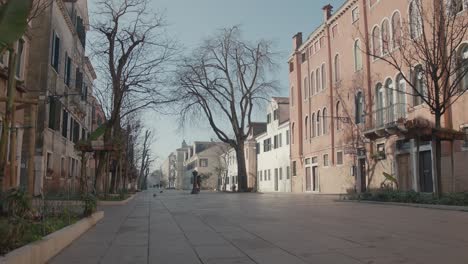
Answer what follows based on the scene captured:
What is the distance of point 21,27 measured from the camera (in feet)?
17.6

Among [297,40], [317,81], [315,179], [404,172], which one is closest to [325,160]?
[315,179]

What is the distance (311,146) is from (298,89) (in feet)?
22.7

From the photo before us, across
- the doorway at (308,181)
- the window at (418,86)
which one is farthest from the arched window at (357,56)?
the doorway at (308,181)

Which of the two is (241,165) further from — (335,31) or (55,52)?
(55,52)

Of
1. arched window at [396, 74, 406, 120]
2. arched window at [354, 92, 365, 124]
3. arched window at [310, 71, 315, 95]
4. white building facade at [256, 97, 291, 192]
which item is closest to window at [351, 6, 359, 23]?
arched window at [354, 92, 365, 124]

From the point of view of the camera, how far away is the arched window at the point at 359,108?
3230 centimetres

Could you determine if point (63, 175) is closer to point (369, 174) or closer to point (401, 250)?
point (369, 174)

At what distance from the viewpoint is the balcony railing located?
26.8 metres

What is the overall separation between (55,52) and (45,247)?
904 inches

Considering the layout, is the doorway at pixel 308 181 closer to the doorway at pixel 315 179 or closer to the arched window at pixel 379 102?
the doorway at pixel 315 179

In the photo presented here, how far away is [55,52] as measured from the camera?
87.1 feet

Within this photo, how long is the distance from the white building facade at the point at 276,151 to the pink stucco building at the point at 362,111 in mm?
4505

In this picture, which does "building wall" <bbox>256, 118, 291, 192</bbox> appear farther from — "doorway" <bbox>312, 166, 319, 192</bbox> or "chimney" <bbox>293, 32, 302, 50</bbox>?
"chimney" <bbox>293, 32, 302, 50</bbox>

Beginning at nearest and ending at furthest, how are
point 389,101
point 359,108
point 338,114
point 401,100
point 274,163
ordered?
point 401,100, point 389,101, point 359,108, point 338,114, point 274,163
